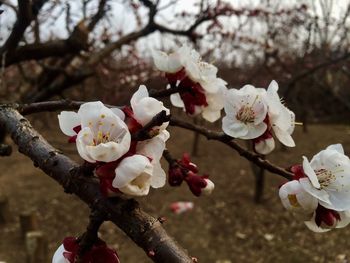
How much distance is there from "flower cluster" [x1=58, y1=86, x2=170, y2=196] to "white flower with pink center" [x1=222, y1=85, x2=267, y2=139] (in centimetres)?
34

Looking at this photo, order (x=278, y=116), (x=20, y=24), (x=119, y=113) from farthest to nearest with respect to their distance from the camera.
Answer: (x=20, y=24), (x=278, y=116), (x=119, y=113)

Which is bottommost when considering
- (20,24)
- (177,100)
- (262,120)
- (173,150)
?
(173,150)

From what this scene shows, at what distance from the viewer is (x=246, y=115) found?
1.02 m

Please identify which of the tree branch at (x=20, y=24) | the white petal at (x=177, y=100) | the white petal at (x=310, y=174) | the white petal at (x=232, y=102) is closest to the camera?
the white petal at (x=310, y=174)

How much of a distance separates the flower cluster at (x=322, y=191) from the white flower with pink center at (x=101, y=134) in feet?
1.23

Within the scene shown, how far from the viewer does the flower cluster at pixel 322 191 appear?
0.87m

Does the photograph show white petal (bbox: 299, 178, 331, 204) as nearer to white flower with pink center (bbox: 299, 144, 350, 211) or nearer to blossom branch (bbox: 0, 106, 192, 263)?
white flower with pink center (bbox: 299, 144, 350, 211)

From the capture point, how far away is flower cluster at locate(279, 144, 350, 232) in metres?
0.87

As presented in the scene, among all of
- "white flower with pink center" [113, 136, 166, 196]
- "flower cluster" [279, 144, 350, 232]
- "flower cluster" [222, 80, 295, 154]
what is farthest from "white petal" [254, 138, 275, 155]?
"white flower with pink center" [113, 136, 166, 196]

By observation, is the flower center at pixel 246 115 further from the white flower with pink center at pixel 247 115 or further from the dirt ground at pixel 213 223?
the dirt ground at pixel 213 223

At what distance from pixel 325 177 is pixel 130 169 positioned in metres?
0.47

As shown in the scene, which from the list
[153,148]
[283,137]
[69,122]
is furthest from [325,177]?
[69,122]


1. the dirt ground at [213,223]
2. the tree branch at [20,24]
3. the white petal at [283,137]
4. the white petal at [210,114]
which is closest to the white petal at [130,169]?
the white petal at [283,137]

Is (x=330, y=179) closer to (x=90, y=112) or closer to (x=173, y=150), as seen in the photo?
(x=90, y=112)
